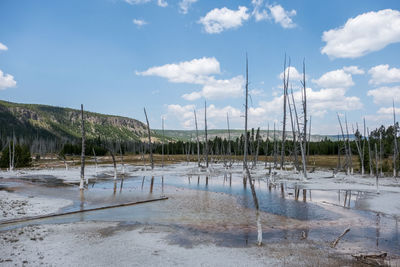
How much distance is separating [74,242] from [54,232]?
6.96 ft

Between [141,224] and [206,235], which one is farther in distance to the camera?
[141,224]

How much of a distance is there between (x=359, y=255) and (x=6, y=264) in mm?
12455

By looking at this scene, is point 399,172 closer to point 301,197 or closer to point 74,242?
point 301,197

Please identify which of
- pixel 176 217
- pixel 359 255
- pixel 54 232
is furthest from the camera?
pixel 176 217

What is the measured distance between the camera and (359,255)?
11.4 meters

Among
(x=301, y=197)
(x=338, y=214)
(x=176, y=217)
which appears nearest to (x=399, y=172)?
(x=301, y=197)

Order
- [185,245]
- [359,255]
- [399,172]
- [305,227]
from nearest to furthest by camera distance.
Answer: [359,255], [185,245], [305,227], [399,172]

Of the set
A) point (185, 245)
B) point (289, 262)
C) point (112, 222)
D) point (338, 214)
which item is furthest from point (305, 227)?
point (112, 222)

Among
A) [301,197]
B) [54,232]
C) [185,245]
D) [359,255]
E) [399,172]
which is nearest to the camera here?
[359,255]

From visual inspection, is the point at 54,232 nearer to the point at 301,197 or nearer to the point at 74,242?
the point at 74,242

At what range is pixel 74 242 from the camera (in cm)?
1305

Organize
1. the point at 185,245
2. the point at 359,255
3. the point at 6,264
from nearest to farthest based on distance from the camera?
the point at 6,264
the point at 359,255
the point at 185,245

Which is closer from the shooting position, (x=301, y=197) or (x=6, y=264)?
(x=6, y=264)

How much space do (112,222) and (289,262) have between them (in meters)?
9.99
